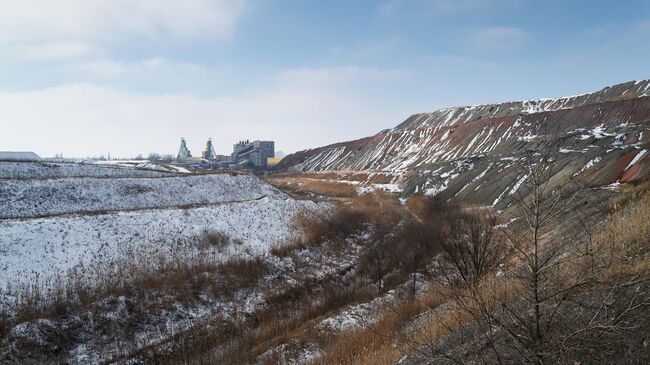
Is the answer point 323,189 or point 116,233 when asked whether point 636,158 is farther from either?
point 323,189

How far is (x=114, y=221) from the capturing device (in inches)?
910

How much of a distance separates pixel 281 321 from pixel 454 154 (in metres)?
57.0

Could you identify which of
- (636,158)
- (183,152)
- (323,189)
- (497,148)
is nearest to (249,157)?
(183,152)

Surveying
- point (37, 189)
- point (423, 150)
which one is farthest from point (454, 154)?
point (37, 189)

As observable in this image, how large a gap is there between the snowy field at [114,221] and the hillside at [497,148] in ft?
60.9

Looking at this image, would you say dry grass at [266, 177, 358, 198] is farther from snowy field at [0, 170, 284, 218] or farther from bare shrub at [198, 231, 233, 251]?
bare shrub at [198, 231, 233, 251]

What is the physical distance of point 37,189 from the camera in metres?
28.3

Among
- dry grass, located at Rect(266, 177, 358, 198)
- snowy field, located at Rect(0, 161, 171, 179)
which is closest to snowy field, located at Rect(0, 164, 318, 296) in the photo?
snowy field, located at Rect(0, 161, 171, 179)

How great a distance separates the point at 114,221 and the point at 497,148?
50056 millimetres

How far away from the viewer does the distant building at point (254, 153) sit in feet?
417

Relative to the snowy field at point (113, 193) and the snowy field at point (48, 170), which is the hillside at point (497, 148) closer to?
the snowy field at point (113, 193)

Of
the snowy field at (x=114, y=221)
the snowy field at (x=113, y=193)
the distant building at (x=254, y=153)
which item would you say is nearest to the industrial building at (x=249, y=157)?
the distant building at (x=254, y=153)

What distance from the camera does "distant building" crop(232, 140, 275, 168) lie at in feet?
417

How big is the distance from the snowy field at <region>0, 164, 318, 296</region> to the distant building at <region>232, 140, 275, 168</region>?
87.9 metres
